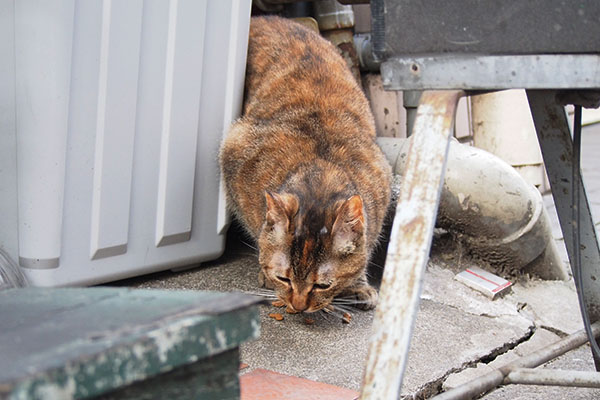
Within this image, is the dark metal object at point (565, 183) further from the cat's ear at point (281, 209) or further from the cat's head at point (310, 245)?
the cat's ear at point (281, 209)

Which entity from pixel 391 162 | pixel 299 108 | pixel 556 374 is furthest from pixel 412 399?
pixel 391 162

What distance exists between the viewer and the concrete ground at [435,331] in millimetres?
2283

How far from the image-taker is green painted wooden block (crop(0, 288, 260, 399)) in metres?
0.75

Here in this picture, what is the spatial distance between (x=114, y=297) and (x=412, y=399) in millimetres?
1328

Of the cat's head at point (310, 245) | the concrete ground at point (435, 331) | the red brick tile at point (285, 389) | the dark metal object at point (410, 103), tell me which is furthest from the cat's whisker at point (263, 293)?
the dark metal object at point (410, 103)

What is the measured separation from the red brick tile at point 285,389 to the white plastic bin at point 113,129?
2.54 ft

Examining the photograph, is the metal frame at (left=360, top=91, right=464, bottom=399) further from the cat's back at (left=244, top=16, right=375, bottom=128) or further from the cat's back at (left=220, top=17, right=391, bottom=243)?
the cat's back at (left=244, top=16, right=375, bottom=128)

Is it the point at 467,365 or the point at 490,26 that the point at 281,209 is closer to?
the point at 467,365

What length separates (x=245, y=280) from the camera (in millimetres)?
2969

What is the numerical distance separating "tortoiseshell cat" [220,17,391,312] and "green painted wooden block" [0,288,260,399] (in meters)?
1.43

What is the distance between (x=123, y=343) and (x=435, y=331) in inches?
79.2

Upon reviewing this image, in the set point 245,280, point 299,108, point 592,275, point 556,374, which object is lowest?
point 245,280

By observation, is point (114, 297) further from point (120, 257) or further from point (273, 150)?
point (273, 150)

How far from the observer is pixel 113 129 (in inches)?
96.2
